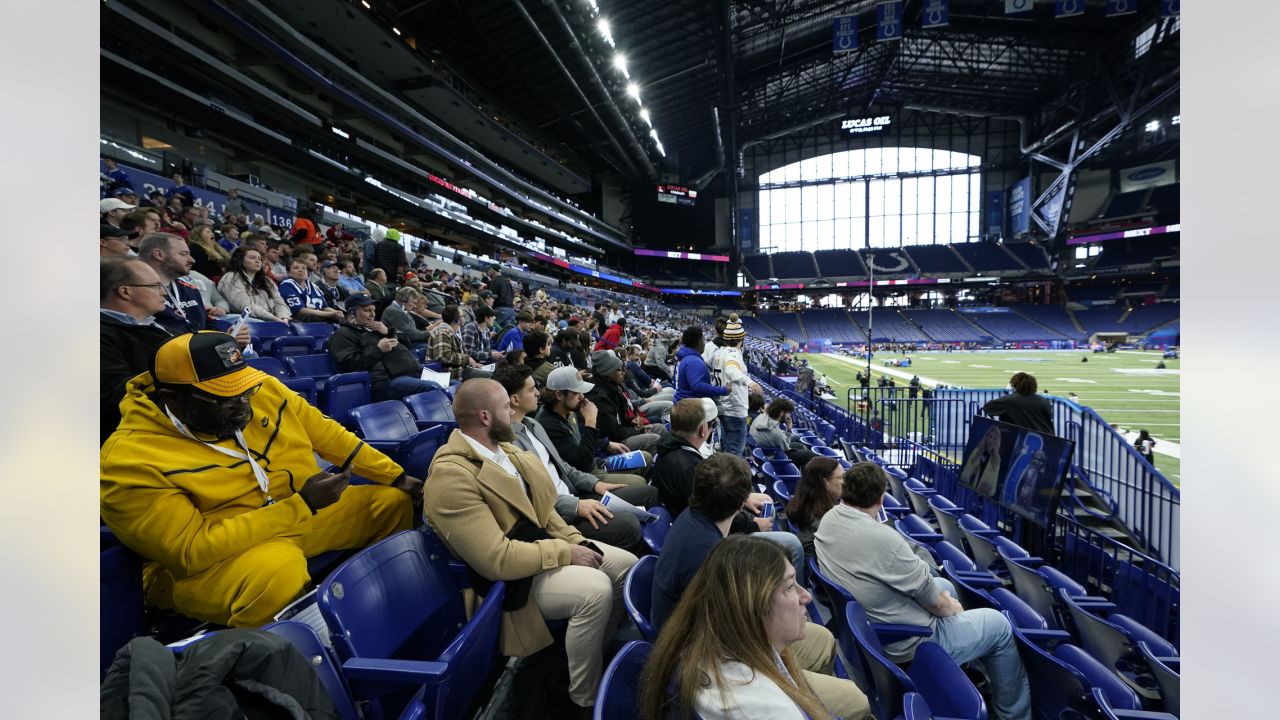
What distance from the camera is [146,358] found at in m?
2.27

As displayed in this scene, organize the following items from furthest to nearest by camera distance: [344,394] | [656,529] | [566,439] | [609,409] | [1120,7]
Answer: [1120,7], [609,409], [344,394], [566,439], [656,529]

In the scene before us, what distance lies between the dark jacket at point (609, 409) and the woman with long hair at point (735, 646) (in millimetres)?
3523

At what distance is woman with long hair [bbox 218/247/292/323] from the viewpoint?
4.94 meters

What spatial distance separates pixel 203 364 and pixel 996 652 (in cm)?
327

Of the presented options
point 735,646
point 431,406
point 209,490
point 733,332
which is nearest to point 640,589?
point 735,646

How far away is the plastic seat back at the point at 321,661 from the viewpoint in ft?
4.65

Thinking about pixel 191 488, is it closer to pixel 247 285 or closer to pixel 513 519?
pixel 513 519

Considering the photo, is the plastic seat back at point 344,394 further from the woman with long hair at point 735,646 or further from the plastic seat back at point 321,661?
the woman with long hair at point 735,646


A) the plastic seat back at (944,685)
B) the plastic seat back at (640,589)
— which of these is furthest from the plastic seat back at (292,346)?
the plastic seat back at (944,685)

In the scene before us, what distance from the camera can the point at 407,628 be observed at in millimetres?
1749

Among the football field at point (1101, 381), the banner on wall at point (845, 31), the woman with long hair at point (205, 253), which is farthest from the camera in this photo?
Result: the banner on wall at point (845, 31)

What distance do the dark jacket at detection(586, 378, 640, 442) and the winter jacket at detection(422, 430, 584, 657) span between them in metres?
2.72
